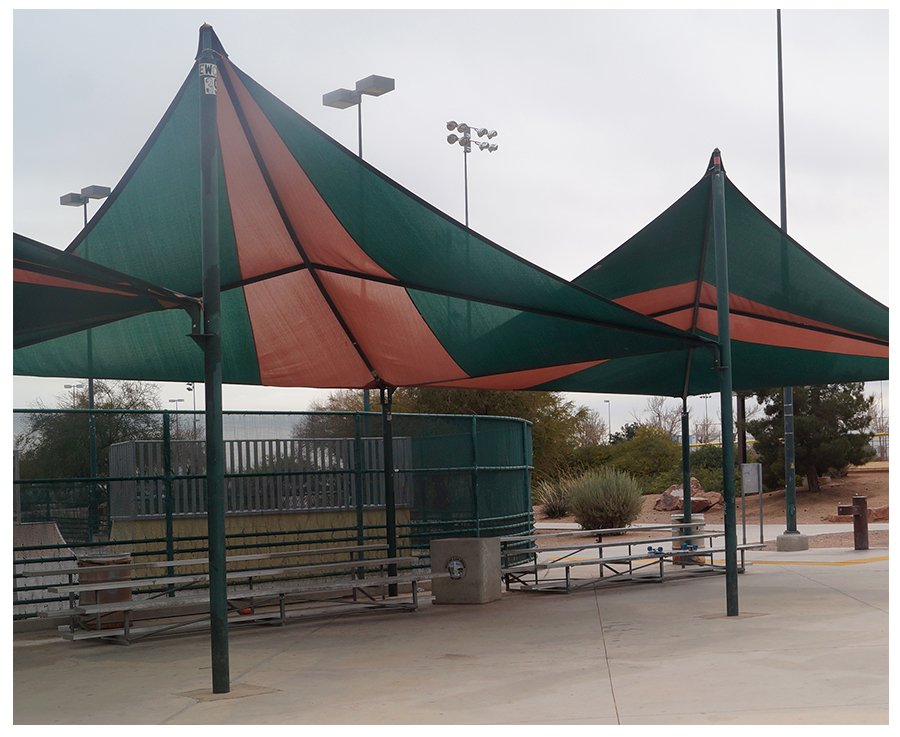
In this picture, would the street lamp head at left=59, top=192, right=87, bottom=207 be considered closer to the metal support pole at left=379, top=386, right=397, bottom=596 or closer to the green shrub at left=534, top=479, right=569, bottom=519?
the metal support pole at left=379, top=386, right=397, bottom=596

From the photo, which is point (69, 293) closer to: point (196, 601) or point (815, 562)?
point (196, 601)

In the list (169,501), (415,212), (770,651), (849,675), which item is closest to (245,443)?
(169,501)

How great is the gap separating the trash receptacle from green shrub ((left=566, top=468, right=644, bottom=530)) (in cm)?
1604

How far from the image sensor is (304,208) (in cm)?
862

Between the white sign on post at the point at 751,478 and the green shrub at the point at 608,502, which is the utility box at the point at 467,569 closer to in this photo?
the white sign on post at the point at 751,478

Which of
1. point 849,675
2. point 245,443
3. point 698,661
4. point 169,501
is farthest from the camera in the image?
point 245,443

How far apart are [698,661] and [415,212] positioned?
440 centimetres

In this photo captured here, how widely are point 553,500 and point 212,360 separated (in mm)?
26579

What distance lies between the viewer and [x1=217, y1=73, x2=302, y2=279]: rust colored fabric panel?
310 inches

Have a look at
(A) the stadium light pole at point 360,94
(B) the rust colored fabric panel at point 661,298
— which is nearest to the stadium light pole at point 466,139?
(A) the stadium light pole at point 360,94

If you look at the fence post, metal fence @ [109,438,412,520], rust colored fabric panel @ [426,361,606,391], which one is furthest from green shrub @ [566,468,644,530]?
the fence post

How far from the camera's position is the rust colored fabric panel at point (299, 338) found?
34.0 ft

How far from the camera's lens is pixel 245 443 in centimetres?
1242

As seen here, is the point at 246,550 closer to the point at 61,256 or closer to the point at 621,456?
the point at 61,256
